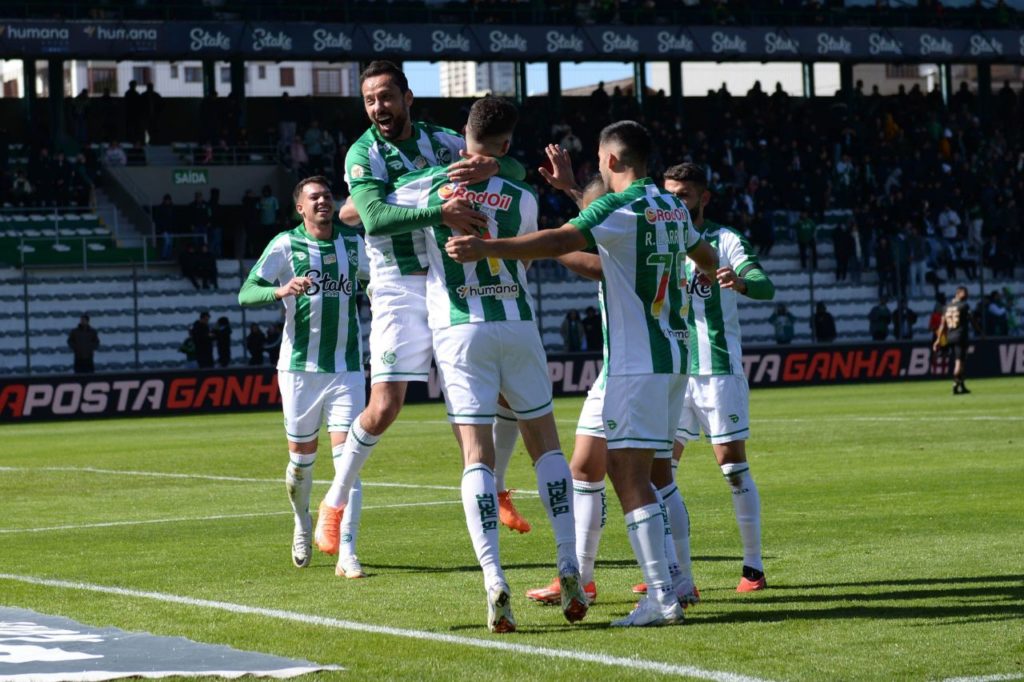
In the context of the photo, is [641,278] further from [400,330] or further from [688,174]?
[400,330]

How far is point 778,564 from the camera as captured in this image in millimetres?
9750

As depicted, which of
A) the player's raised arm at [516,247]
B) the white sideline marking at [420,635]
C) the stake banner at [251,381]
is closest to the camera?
the white sideline marking at [420,635]

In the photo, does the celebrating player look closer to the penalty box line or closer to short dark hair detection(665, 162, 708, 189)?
short dark hair detection(665, 162, 708, 189)

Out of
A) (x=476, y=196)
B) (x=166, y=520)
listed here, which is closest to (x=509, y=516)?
(x=476, y=196)

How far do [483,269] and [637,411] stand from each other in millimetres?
984

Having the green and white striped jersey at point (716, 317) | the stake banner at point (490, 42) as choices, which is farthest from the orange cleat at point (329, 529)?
the stake banner at point (490, 42)

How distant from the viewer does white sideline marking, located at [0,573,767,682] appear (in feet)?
20.9

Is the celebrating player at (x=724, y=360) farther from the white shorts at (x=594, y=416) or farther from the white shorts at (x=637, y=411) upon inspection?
the white shorts at (x=637, y=411)

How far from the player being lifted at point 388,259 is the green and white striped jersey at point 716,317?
142 cm

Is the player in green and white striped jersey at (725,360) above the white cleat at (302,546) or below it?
above

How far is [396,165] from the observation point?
8766 mm

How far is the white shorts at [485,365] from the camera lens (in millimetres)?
7742

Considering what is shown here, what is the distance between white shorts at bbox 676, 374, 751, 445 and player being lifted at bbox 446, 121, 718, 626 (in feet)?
4.55

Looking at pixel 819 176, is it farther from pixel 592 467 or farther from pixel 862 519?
pixel 592 467
